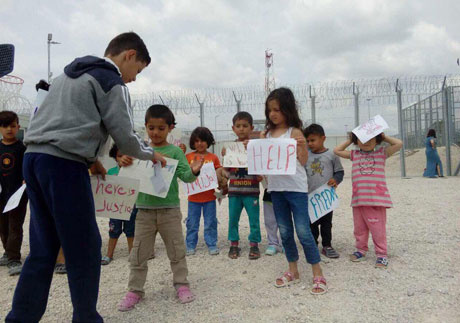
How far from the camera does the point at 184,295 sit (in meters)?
2.95

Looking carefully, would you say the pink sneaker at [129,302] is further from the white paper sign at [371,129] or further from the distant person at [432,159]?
the distant person at [432,159]

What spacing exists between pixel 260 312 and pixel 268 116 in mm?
1686

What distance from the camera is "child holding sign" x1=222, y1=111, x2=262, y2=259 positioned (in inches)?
168

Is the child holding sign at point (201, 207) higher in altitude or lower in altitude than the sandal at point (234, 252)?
higher

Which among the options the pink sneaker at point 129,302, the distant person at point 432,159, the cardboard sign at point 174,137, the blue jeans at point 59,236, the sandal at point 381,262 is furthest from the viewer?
the distant person at point 432,159

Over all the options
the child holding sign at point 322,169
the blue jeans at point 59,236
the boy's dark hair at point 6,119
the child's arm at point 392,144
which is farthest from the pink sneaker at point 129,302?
the child's arm at point 392,144

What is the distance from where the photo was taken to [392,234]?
4.85 m

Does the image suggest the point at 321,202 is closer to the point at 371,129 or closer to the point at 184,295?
the point at 371,129

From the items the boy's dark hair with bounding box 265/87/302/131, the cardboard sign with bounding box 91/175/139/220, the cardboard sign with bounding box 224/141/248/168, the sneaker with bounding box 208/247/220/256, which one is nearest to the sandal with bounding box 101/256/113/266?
the sneaker with bounding box 208/247/220/256

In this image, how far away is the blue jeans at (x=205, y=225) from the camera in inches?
176

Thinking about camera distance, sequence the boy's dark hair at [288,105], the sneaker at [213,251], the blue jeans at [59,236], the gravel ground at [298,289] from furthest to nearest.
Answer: the sneaker at [213,251], the boy's dark hair at [288,105], the gravel ground at [298,289], the blue jeans at [59,236]

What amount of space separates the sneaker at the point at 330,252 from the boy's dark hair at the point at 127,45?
2.93 metres

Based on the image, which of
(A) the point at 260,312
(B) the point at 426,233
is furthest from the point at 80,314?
(B) the point at 426,233

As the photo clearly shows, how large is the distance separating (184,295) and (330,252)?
188 centimetres
